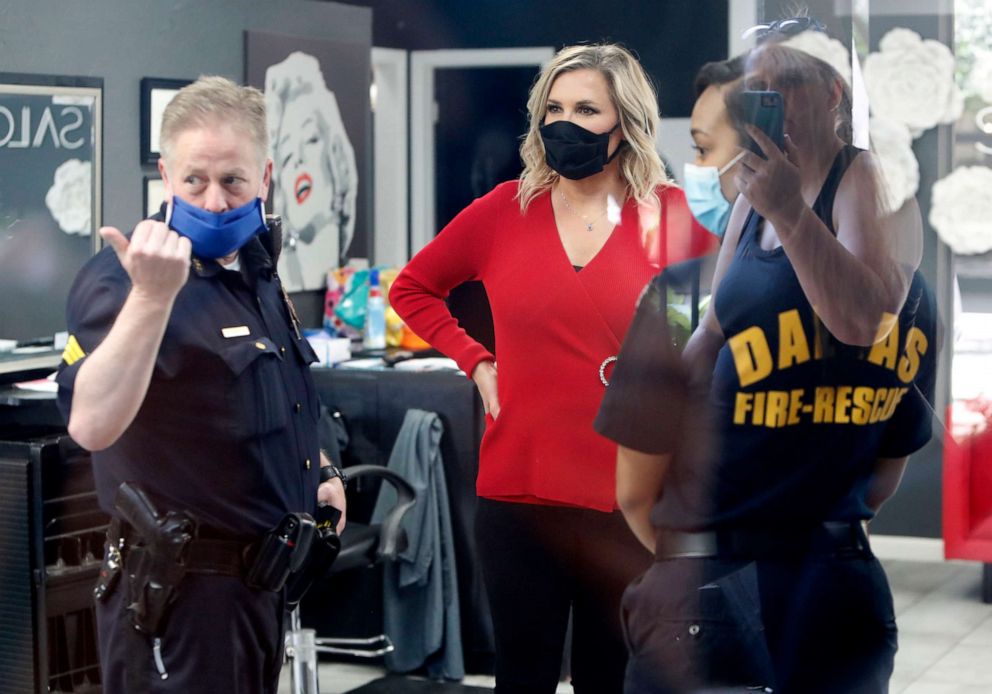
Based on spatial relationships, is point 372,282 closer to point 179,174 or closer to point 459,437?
point 459,437

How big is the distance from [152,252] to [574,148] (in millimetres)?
405

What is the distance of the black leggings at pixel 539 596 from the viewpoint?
1.59 m

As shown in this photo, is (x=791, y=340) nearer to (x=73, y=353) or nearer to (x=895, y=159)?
(x=895, y=159)

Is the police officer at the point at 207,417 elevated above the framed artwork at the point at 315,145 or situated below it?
below

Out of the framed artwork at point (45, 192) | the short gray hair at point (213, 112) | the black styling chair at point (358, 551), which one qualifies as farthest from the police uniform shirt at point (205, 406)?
the framed artwork at point (45, 192)

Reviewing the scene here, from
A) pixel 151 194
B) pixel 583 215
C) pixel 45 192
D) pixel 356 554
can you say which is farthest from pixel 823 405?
pixel 151 194

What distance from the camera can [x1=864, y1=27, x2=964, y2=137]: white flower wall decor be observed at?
Answer: 2.37 feet

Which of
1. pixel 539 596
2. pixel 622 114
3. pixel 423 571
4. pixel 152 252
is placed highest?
pixel 622 114

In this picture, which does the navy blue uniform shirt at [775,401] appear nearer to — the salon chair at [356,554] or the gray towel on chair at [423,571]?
the salon chair at [356,554]

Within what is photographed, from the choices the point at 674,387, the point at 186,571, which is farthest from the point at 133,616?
the point at 674,387

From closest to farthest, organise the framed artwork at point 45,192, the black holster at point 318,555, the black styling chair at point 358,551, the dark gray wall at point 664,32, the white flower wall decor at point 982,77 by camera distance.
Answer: the white flower wall decor at point 982,77, the dark gray wall at point 664,32, the black holster at point 318,555, the black styling chair at point 358,551, the framed artwork at point 45,192

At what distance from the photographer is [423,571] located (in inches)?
134

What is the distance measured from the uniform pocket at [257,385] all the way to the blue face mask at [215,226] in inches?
4.6

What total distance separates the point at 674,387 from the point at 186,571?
1042 mm
